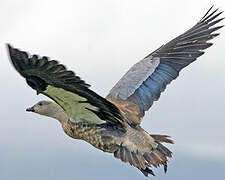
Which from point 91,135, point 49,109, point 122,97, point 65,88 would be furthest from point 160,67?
point 65,88

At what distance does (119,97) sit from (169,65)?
1.38 m

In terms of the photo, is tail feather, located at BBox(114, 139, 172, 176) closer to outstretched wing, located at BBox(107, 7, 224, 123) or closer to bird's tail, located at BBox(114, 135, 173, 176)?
bird's tail, located at BBox(114, 135, 173, 176)

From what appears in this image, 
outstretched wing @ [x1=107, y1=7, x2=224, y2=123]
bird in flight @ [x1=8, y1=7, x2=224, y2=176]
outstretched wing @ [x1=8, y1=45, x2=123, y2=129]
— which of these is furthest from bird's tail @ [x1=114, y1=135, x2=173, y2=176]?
outstretched wing @ [x1=107, y1=7, x2=224, y2=123]

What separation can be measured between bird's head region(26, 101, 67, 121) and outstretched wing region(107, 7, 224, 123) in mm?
997

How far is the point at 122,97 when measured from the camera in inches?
488

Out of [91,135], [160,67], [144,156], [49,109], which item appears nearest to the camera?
[144,156]

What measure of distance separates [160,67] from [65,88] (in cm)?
377

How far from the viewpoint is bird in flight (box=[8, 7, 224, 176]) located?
371 inches

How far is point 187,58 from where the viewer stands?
13242 millimetres

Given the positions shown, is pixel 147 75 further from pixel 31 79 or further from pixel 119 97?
pixel 31 79

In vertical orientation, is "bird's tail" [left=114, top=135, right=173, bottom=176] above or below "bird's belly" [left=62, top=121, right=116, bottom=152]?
below

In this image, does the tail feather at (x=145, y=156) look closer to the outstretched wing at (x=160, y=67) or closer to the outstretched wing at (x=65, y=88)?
the outstretched wing at (x=65, y=88)

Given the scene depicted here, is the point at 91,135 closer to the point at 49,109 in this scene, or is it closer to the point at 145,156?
the point at 145,156

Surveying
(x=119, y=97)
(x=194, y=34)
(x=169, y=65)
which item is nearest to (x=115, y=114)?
(x=119, y=97)
